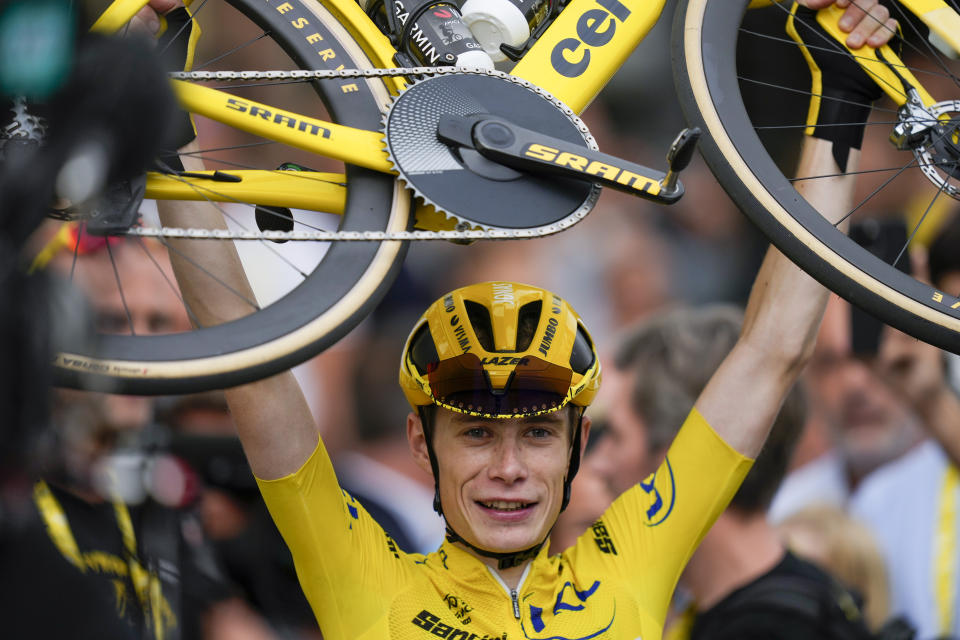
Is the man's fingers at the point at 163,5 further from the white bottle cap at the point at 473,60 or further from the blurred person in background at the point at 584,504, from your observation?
the blurred person in background at the point at 584,504

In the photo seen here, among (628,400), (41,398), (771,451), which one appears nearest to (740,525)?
(771,451)

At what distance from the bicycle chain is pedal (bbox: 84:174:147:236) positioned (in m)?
0.03

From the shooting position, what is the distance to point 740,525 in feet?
14.3

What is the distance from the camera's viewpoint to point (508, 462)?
2.70 m

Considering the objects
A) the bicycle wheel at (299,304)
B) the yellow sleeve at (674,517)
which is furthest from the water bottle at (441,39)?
the yellow sleeve at (674,517)

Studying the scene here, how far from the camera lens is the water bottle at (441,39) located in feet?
8.48

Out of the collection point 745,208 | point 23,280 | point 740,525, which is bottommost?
point 740,525

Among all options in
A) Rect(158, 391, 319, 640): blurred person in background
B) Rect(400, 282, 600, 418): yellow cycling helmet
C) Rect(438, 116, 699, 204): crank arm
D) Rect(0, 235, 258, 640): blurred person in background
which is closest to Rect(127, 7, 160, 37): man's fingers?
Rect(0, 235, 258, 640): blurred person in background

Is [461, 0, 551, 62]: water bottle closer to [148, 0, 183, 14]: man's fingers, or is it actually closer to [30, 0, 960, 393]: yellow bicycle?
[30, 0, 960, 393]: yellow bicycle

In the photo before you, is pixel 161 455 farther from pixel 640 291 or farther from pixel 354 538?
pixel 640 291

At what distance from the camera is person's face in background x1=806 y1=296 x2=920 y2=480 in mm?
4484

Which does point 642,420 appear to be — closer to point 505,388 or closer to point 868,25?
point 505,388

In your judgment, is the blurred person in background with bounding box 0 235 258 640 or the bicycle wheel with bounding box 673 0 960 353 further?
the bicycle wheel with bounding box 673 0 960 353

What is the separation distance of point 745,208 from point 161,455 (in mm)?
2359
